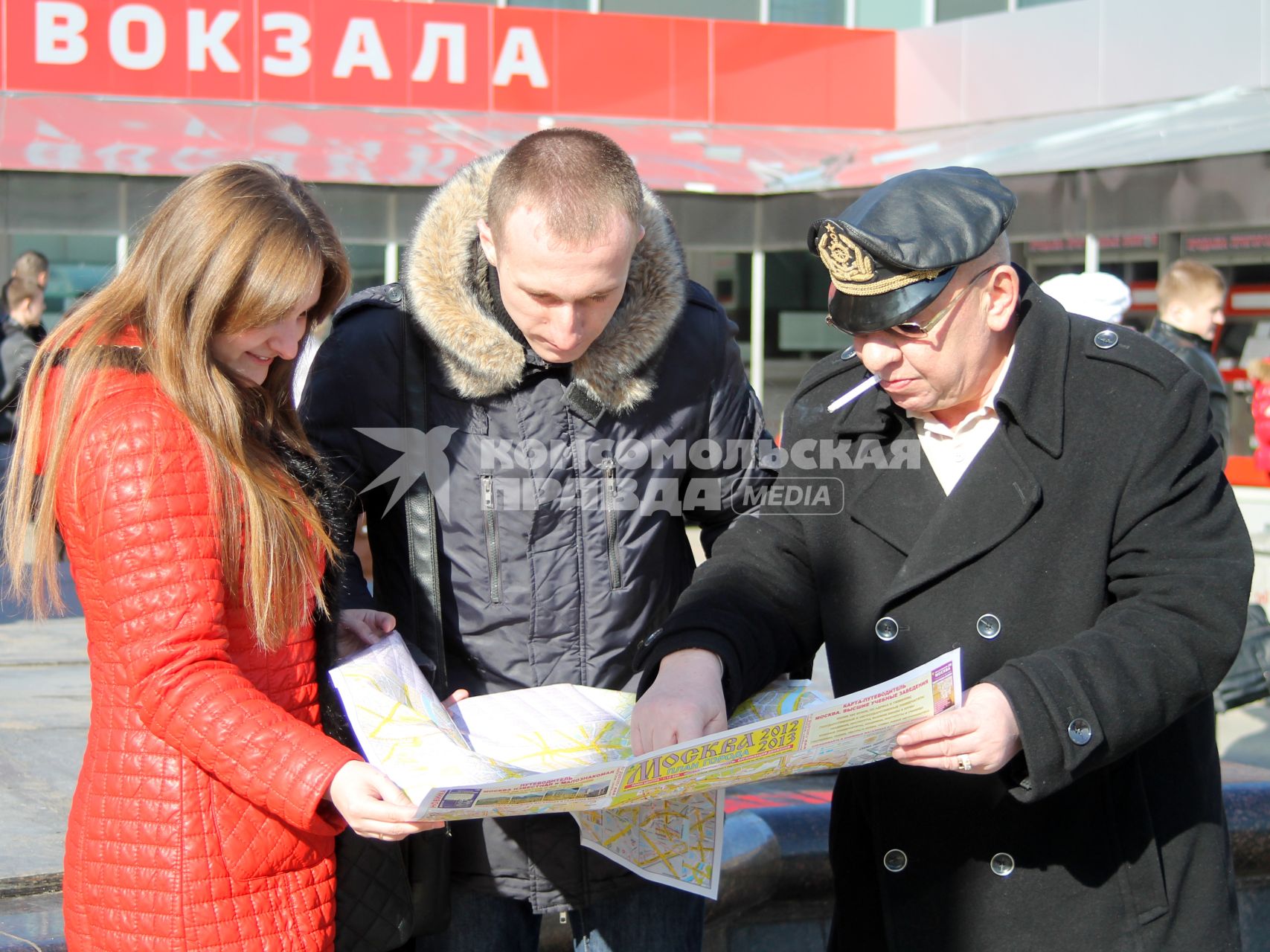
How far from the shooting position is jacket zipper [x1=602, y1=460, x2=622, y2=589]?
7.95ft

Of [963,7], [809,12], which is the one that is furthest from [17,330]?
[963,7]

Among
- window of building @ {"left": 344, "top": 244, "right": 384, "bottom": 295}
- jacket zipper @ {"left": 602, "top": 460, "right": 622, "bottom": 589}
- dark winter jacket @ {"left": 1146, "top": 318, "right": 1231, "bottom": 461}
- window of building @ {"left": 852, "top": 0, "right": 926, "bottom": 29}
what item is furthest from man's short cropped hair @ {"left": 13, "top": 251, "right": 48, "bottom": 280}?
window of building @ {"left": 852, "top": 0, "right": 926, "bottom": 29}

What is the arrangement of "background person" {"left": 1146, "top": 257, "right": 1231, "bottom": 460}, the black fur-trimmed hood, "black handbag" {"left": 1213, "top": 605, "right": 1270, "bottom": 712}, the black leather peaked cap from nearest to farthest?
the black leather peaked cap → the black fur-trimmed hood → "black handbag" {"left": 1213, "top": 605, "right": 1270, "bottom": 712} → "background person" {"left": 1146, "top": 257, "right": 1231, "bottom": 460}

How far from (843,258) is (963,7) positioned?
1299 centimetres

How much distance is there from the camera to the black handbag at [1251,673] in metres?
5.24

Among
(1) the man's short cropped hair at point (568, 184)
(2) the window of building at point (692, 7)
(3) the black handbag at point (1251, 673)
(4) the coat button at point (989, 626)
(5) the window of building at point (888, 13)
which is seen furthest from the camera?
(5) the window of building at point (888, 13)

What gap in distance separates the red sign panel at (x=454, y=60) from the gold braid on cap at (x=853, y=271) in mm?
11333

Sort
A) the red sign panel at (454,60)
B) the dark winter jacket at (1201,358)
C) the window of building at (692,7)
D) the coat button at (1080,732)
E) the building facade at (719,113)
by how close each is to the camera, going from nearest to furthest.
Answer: the coat button at (1080,732) → the dark winter jacket at (1201,358) → the building facade at (719,113) → the red sign panel at (454,60) → the window of building at (692,7)

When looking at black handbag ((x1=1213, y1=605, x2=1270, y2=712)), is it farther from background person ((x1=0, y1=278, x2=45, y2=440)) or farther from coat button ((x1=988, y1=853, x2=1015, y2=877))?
background person ((x1=0, y1=278, x2=45, y2=440))

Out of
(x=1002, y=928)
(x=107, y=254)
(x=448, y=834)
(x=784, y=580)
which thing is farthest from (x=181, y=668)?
(x=107, y=254)

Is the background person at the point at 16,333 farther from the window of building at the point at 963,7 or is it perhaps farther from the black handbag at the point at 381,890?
the window of building at the point at 963,7

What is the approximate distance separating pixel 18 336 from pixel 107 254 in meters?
4.34

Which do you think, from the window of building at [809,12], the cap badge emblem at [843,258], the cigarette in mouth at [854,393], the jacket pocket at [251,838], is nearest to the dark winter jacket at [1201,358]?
the cigarette in mouth at [854,393]

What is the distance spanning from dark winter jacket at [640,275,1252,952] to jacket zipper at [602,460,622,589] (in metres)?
0.25
